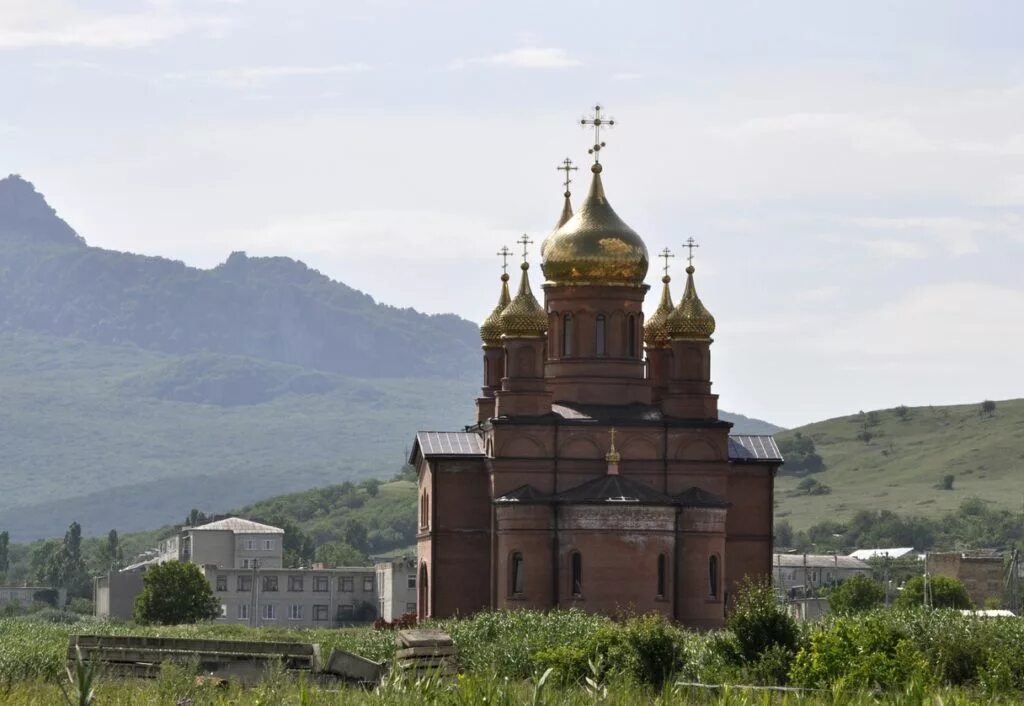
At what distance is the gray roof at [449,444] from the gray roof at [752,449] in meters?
6.63

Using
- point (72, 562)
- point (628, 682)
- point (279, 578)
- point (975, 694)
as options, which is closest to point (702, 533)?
point (975, 694)

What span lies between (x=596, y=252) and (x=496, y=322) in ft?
19.9

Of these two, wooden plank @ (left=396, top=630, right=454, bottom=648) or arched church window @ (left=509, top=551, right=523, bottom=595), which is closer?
→ wooden plank @ (left=396, top=630, right=454, bottom=648)

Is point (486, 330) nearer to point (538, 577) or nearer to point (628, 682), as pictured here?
point (538, 577)

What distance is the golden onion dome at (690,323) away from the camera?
193 feet

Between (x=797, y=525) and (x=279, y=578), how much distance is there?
72279 mm

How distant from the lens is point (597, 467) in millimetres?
56969

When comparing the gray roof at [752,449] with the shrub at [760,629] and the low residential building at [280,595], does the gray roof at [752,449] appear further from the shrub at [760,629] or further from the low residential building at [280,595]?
the low residential building at [280,595]

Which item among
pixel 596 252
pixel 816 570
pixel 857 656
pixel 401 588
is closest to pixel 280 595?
pixel 401 588

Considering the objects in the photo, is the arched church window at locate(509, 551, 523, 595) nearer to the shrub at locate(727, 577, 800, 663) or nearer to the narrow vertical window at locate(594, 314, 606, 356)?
the narrow vertical window at locate(594, 314, 606, 356)

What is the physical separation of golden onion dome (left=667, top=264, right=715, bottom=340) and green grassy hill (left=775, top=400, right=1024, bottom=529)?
10565 cm

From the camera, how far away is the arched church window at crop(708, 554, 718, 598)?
56.2 m

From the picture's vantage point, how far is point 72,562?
143 metres

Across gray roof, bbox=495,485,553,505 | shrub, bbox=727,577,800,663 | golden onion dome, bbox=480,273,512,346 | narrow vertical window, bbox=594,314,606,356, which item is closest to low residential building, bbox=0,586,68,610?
golden onion dome, bbox=480,273,512,346
